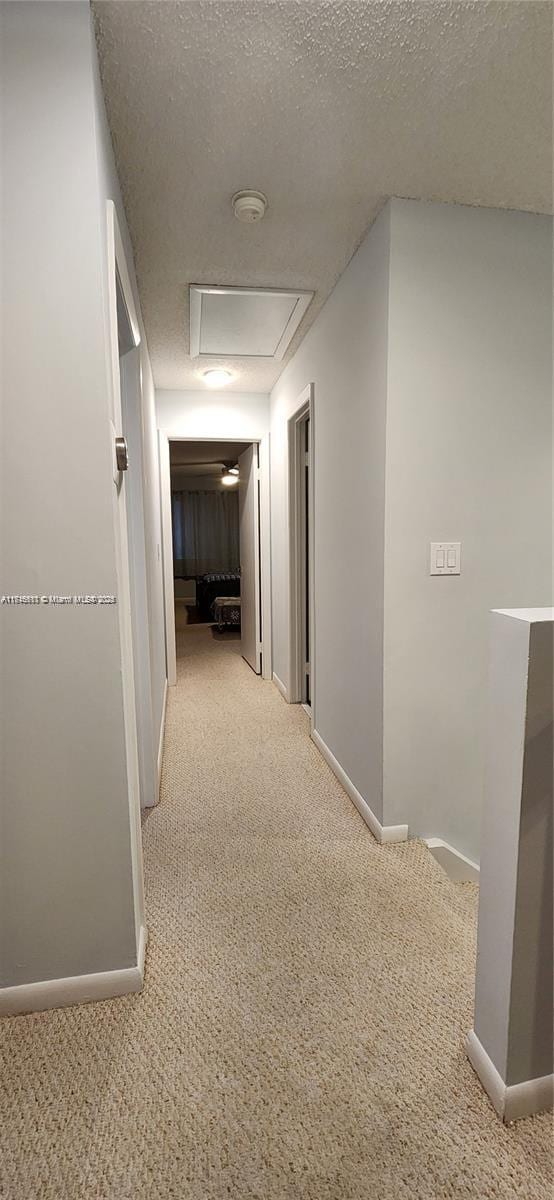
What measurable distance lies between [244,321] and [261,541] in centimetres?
190

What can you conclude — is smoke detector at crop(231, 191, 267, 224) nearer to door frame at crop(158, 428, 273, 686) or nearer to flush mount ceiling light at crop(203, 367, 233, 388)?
flush mount ceiling light at crop(203, 367, 233, 388)

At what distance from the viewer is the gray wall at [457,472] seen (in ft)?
6.31

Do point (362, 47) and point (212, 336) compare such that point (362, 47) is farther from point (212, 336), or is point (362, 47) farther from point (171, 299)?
point (212, 336)

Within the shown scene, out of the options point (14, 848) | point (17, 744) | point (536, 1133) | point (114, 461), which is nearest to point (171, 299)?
point (114, 461)

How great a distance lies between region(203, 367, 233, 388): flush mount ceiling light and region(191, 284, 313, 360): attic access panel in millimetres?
304

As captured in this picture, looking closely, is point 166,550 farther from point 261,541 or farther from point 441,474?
point 441,474

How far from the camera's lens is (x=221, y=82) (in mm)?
1370

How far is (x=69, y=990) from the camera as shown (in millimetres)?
1401

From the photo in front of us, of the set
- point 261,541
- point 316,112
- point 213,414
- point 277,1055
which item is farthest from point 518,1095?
point 213,414

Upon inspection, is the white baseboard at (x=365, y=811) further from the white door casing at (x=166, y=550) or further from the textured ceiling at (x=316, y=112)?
the textured ceiling at (x=316, y=112)

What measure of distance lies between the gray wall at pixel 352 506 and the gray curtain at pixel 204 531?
7266 millimetres

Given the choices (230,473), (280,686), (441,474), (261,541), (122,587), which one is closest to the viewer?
(122,587)

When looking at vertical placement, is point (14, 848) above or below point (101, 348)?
below

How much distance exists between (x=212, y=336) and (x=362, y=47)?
71.4 inches
